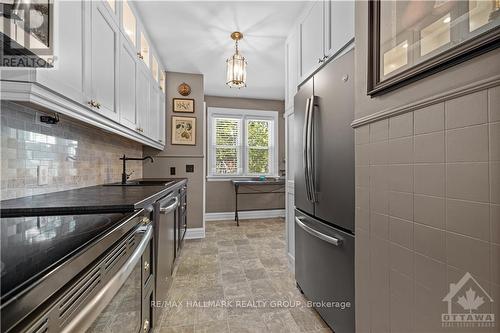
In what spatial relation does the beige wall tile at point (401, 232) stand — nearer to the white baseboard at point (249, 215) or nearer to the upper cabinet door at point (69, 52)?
the upper cabinet door at point (69, 52)

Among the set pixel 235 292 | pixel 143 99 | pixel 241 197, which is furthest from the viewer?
pixel 241 197

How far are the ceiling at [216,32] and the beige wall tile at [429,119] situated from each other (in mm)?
1703

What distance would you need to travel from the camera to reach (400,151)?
0.93 meters

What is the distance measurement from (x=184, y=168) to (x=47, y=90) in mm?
2590

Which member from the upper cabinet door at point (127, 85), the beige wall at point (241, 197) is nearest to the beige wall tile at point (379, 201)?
the upper cabinet door at point (127, 85)

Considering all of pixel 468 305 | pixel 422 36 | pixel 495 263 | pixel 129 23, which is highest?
pixel 129 23

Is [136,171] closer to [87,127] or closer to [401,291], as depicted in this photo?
[87,127]

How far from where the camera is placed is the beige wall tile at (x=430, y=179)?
77 centimetres

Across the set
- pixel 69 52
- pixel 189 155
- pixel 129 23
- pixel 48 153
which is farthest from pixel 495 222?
pixel 189 155

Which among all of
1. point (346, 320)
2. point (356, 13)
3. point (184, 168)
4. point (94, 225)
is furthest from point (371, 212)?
point (184, 168)

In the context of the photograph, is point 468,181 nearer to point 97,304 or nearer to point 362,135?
point 362,135

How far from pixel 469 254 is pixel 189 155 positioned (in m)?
3.28

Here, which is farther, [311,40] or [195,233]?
[195,233]

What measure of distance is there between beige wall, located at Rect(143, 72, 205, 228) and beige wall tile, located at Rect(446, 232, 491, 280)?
10.3 ft
